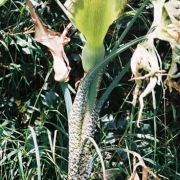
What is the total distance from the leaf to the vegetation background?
0.25 m

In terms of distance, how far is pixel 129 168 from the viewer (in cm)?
205

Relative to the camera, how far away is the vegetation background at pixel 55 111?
1.99 m

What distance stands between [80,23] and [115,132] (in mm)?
672

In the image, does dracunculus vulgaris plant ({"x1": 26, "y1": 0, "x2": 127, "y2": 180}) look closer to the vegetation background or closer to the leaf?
the leaf

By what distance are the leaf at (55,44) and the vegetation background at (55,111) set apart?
247mm

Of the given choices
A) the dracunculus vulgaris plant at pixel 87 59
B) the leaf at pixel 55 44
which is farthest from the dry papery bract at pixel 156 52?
the leaf at pixel 55 44

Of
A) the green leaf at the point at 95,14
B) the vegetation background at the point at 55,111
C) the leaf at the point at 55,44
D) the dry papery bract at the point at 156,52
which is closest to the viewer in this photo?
the dry papery bract at the point at 156,52

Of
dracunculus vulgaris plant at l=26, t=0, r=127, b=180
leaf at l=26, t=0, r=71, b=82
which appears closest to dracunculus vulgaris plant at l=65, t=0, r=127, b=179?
dracunculus vulgaris plant at l=26, t=0, r=127, b=180

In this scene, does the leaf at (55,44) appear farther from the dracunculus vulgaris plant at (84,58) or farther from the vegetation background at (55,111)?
the vegetation background at (55,111)

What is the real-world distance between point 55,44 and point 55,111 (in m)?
0.35

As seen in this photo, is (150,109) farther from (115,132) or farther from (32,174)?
(32,174)

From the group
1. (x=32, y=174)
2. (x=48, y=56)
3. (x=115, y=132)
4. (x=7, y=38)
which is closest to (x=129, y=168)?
(x=115, y=132)

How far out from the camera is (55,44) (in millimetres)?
1879

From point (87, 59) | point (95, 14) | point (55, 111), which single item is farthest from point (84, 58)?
point (55, 111)
